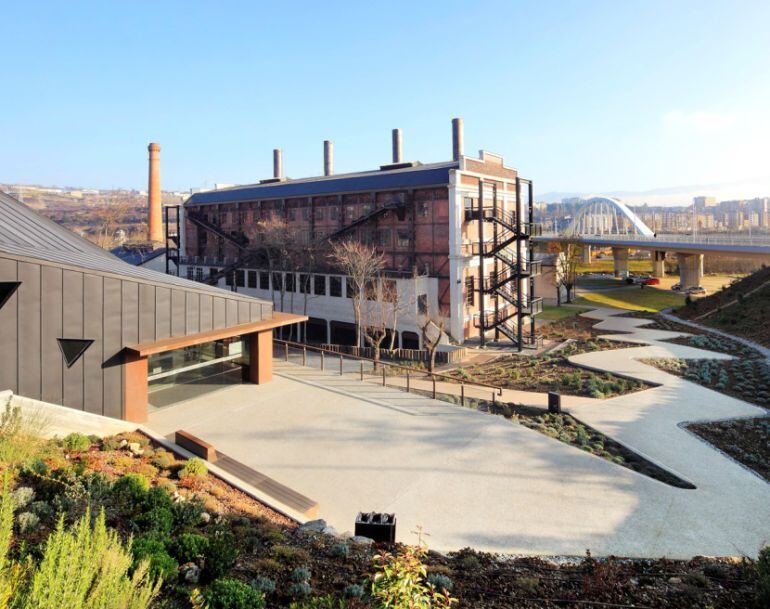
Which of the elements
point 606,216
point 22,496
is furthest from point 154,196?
point 606,216

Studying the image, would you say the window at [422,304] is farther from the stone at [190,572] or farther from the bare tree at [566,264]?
the stone at [190,572]

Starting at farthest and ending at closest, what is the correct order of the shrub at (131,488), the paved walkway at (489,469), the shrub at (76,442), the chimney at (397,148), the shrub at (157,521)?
the chimney at (397,148), the shrub at (76,442), the paved walkway at (489,469), the shrub at (131,488), the shrub at (157,521)

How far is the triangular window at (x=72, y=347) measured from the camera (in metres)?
13.4

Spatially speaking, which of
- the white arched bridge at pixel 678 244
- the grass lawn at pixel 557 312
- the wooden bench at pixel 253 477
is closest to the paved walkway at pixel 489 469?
the wooden bench at pixel 253 477

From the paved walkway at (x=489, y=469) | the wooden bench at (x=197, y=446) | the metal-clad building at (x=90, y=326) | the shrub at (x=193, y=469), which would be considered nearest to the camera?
the paved walkway at (x=489, y=469)

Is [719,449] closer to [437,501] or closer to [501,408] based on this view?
[501,408]

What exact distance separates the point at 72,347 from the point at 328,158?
41.7 metres

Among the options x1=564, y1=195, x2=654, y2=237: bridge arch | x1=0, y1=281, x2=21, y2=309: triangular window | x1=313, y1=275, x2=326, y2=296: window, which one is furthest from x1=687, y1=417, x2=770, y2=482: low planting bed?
x1=564, y1=195, x2=654, y2=237: bridge arch

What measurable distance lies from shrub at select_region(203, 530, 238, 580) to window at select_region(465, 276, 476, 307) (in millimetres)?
26560

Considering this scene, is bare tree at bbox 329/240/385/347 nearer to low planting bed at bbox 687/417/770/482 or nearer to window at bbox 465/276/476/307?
window at bbox 465/276/476/307

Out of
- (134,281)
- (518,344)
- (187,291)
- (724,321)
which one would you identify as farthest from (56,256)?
(724,321)

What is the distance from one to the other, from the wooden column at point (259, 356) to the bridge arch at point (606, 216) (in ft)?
243

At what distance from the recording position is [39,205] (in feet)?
401

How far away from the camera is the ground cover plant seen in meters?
5.81
